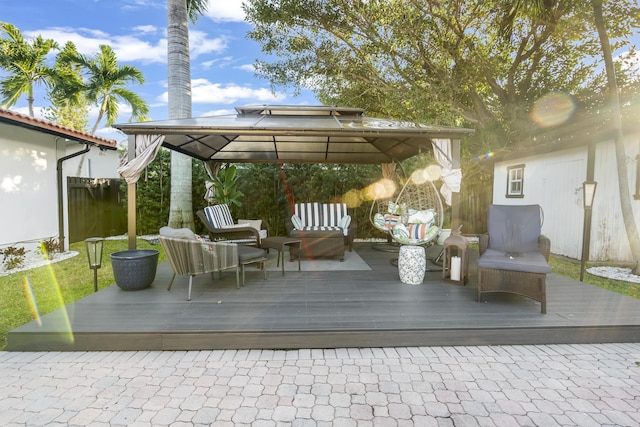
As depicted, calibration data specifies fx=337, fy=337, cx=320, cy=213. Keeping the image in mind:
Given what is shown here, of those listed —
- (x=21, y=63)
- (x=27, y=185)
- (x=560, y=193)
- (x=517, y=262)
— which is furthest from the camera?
(x=21, y=63)

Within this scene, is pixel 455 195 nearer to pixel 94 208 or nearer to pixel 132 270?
pixel 132 270

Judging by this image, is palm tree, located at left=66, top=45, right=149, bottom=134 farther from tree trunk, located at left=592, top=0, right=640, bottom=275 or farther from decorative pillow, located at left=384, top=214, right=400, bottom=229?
tree trunk, located at left=592, top=0, right=640, bottom=275

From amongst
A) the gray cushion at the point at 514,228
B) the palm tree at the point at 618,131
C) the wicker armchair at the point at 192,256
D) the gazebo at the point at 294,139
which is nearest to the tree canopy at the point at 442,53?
the palm tree at the point at 618,131

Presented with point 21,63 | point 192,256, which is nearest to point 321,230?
point 192,256

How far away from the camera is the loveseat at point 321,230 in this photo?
602 cm

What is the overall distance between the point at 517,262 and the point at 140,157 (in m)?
5.04

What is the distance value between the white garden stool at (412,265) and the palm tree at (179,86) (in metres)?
5.29

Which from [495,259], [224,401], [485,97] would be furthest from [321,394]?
[485,97]

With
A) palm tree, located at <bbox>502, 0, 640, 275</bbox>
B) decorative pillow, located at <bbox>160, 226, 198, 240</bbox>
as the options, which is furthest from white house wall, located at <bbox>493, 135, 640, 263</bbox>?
decorative pillow, located at <bbox>160, 226, 198, 240</bbox>

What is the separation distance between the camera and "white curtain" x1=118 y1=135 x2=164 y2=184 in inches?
190

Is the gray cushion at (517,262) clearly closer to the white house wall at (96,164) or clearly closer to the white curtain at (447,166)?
the white curtain at (447,166)

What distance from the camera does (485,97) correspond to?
9805 mm

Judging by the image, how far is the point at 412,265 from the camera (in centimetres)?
448

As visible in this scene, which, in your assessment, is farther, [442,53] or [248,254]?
[442,53]
